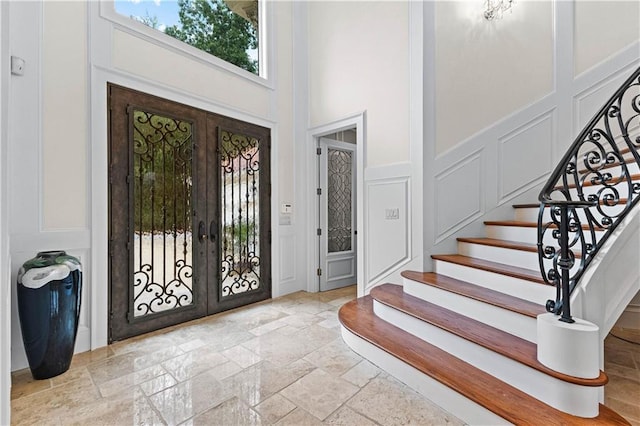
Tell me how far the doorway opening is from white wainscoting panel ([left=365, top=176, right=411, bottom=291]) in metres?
0.93

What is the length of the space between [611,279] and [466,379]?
100cm

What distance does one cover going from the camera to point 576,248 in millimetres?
2301

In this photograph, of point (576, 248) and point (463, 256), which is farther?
point (463, 256)

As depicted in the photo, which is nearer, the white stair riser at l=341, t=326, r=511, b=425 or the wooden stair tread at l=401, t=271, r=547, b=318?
the white stair riser at l=341, t=326, r=511, b=425

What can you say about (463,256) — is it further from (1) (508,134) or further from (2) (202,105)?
(2) (202,105)

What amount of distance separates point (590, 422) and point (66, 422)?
2.78 metres

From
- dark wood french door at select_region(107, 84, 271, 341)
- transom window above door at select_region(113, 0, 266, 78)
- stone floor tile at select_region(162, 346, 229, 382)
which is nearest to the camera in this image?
stone floor tile at select_region(162, 346, 229, 382)

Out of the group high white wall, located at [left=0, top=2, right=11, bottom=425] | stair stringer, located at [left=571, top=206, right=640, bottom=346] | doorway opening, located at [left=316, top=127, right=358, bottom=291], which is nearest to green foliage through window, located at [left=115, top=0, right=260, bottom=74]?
doorway opening, located at [left=316, top=127, right=358, bottom=291]

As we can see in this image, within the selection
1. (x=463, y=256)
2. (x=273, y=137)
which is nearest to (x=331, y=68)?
(x=273, y=137)

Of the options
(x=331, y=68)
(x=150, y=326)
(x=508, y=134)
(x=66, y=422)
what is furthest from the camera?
(x=331, y=68)

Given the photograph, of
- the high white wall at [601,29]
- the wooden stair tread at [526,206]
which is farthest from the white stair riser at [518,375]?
the high white wall at [601,29]

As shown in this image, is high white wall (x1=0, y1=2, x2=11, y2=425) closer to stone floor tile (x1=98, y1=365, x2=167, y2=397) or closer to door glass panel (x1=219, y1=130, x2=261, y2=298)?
stone floor tile (x1=98, y1=365, x2=167, y2=397)

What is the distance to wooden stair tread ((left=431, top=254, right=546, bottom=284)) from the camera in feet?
6.92

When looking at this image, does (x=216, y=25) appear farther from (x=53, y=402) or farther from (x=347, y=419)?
(x=347, y=419)
